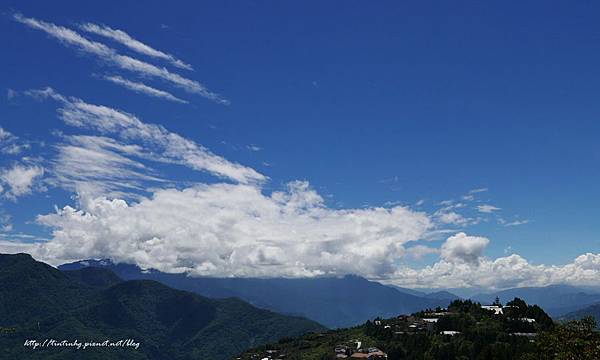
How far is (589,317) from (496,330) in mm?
149180

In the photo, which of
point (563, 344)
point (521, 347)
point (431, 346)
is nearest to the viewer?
point (563, 344)

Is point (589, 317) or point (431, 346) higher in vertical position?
point (589, 317)

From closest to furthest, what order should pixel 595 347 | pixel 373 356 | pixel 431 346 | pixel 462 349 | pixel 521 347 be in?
1. pixel 595 347
2. pixel 521 347
3. pixel 462 349
4. pixel 431 346
5. pixel 373 356

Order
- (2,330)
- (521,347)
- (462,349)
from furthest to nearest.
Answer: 1. (462,349)
2. (521,347)
3. (2,330)

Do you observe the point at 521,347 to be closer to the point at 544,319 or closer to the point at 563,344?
the point at 544,319

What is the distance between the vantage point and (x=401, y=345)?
19725cm

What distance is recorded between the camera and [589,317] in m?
51.0

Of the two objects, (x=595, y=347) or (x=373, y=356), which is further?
(x=373, y=356)

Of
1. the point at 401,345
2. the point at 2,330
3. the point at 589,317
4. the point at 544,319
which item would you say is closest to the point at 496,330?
the point at 544,319

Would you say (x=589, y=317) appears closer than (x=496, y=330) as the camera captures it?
Yes

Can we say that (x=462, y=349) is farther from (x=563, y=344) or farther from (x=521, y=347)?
(x=563, y=344)

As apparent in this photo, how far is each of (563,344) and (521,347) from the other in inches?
4498

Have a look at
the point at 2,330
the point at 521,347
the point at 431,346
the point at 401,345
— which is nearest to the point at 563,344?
the point at 2,330

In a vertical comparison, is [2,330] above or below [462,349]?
above
